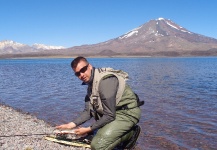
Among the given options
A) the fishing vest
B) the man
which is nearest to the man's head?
the man

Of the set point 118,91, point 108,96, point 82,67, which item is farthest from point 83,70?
point 118,91

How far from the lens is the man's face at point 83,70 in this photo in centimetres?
629

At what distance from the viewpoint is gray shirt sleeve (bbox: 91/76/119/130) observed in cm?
622

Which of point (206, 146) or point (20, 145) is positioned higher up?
point (20, 145)

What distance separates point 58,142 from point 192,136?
19.6 feet

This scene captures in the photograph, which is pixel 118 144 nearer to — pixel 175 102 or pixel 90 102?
pixel 90 102

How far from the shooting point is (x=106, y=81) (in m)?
6.28

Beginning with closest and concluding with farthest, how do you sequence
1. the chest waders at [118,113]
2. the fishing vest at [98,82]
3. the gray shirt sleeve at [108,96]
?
1. the gray shirt sleeve at [108,96]
2. the fishing vest at [98,82]
3. the chest waders at [118,113]

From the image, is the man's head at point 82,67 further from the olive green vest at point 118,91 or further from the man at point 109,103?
the olive green vest at point 118,91

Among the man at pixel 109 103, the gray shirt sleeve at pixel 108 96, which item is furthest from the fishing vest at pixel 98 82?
the gray shirt sleeve at pixel 108 96

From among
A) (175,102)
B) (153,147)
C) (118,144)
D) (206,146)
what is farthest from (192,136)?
(175,102)

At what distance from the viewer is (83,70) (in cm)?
635

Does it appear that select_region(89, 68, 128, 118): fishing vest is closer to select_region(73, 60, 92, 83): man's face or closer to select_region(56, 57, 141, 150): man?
select_region(56, 57, 141, 150): man

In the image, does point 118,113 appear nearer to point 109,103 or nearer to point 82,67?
point 109,103
